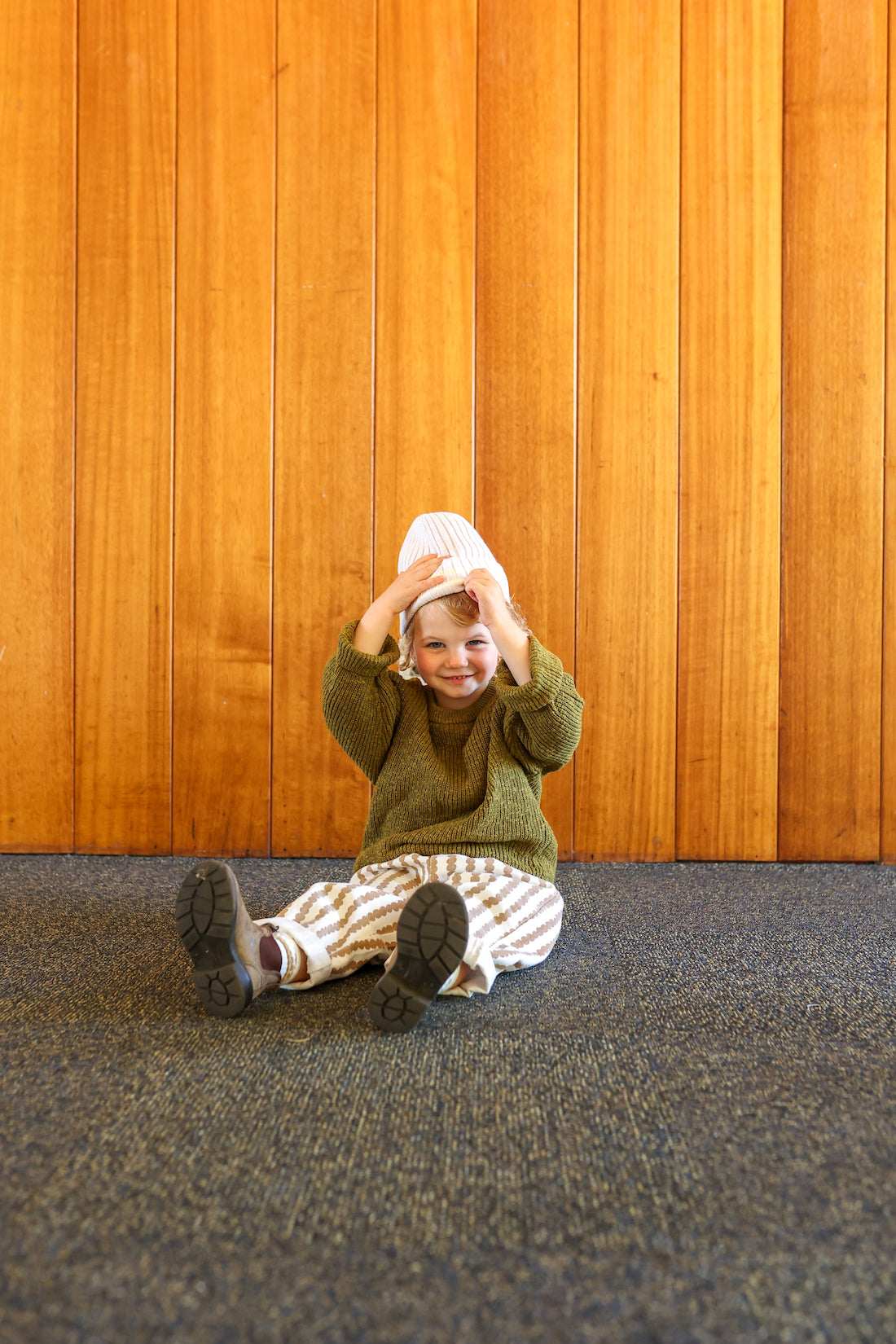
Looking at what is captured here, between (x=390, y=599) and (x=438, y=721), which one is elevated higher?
(x=390, y=599)

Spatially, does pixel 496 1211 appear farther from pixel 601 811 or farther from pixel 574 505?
pixel 574 505

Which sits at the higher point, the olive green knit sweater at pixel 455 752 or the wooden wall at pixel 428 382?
the wooden wall at pixel 428 382

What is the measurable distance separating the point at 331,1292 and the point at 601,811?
1094 mm

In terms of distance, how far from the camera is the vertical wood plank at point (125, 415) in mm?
1415

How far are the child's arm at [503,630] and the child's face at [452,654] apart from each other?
5 centimetres

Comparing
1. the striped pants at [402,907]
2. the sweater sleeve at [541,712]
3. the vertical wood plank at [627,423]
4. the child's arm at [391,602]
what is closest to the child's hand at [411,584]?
the child's arm at [391,602]

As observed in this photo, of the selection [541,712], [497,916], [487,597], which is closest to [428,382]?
[487,597]

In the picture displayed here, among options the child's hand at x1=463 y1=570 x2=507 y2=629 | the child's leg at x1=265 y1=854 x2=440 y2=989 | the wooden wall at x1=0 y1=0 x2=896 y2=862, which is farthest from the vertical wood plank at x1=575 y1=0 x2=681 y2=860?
the child's leg at x1=265 y1=854 x2=440 y2=989

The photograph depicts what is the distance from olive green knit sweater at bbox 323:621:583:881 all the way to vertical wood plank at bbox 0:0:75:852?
0.66 metres

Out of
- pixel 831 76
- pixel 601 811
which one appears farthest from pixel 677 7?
pixel 601 811

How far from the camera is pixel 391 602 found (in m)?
0.98

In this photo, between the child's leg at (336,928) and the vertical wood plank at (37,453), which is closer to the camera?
the child's leg at (336,928)

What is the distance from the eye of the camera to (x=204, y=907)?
690mm

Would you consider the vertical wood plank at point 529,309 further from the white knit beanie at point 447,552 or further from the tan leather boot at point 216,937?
the tan leather boot at point 216,937
